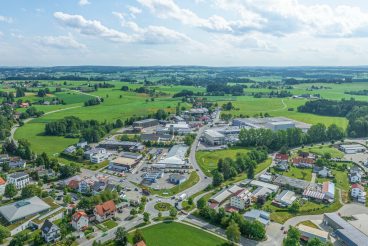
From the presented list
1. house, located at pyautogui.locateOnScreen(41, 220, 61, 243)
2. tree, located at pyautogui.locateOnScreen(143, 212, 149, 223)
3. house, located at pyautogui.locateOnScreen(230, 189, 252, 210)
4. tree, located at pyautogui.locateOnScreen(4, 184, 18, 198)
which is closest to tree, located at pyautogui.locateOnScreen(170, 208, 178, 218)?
tree, located at pyautogui.locateOnScreen(143, 212, 149, 223)

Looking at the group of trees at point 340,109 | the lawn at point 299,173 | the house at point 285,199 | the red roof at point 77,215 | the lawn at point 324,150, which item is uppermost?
the group of trees at point 340,109

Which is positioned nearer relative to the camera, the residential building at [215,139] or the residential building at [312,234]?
the residential building at [312,234]

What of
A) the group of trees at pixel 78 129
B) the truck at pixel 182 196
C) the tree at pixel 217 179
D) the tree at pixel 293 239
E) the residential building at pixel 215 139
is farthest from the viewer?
the group of trees at pixel 78 129

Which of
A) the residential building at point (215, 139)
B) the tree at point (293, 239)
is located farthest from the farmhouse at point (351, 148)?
the tree at point (293, 239)

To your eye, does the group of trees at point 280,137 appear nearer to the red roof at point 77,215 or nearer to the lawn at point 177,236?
the lawn at point 177,236

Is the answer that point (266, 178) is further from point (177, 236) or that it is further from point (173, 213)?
point (177, 236)

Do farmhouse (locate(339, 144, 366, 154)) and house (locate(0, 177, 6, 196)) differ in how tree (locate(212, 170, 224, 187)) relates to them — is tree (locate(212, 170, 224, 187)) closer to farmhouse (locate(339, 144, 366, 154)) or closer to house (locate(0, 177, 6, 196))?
house (locate(0, 177, 6, 196))
